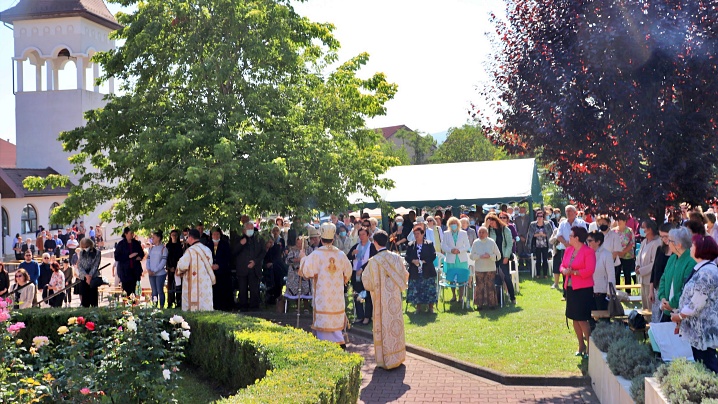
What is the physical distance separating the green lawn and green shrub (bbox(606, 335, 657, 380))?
1.66 metres

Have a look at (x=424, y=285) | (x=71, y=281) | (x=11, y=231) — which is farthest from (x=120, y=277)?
(x=11, y=231)

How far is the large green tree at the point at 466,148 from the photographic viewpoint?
7281 cm

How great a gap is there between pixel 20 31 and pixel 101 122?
34155 mm

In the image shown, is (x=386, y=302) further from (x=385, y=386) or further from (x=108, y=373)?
(x=108, y=373)

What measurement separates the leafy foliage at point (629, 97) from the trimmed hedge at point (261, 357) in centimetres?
417

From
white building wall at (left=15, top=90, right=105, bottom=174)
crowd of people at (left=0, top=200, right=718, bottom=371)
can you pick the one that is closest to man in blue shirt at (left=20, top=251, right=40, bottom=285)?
crowd of people at (left=0, top=200, right=718, bottom=371)

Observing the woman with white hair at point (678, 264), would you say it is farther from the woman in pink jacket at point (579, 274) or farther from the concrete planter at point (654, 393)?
the concrete planter at point (654, 393)

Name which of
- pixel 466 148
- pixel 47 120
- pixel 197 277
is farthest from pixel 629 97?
pixel 466 148

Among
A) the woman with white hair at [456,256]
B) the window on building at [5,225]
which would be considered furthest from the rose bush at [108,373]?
the window on building at [5,225]

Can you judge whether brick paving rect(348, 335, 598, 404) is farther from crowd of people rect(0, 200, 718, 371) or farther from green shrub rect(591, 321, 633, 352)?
crowd of people rect(0, 200, 718, 371)

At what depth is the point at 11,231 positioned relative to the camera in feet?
121

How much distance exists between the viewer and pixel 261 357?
8.07 meters

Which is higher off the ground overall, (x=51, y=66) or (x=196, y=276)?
(x=51, y=66)

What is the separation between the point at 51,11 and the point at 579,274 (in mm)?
43055
